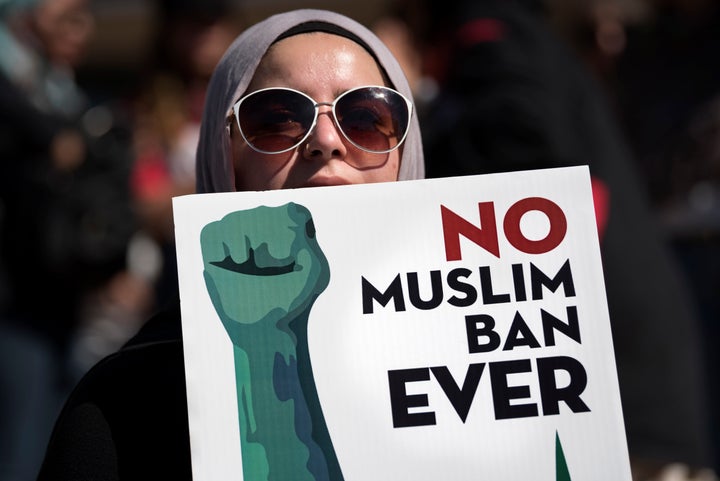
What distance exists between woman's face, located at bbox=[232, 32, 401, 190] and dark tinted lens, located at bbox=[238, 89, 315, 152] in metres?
0.02

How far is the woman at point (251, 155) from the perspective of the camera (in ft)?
5.85

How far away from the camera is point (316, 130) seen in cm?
198

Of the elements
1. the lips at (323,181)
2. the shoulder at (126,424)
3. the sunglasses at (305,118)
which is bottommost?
the shoulder at (126,424)

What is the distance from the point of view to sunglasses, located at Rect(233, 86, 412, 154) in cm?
199

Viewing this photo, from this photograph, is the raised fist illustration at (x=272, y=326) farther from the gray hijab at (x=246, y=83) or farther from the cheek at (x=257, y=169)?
the gray hijab at (x=246, y=83)

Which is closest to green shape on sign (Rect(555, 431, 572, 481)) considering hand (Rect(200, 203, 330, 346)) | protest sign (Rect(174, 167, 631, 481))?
protest sign (Rect(174, 167, 631, 481))

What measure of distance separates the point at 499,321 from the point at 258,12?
6008 millimetres

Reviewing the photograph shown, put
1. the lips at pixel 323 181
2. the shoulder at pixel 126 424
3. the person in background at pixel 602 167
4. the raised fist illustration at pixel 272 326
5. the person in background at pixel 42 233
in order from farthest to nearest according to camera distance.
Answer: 1. the person in background at pixel 42 233
2. the person in background at pixel 602 167
3. the lips at pixel 323 181
4. the shoulder at pixel 126 424
5. the raised fist illustration at pixel 272 326

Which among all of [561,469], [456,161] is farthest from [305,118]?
[456,161]

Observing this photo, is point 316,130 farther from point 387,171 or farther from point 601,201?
point 601,201

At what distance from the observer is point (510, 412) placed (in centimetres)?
166

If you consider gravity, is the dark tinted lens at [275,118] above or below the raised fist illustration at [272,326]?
above

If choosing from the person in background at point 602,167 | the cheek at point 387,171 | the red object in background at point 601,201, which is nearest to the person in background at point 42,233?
the person in background at point 602,167

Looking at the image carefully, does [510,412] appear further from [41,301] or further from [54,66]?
[54,66]
